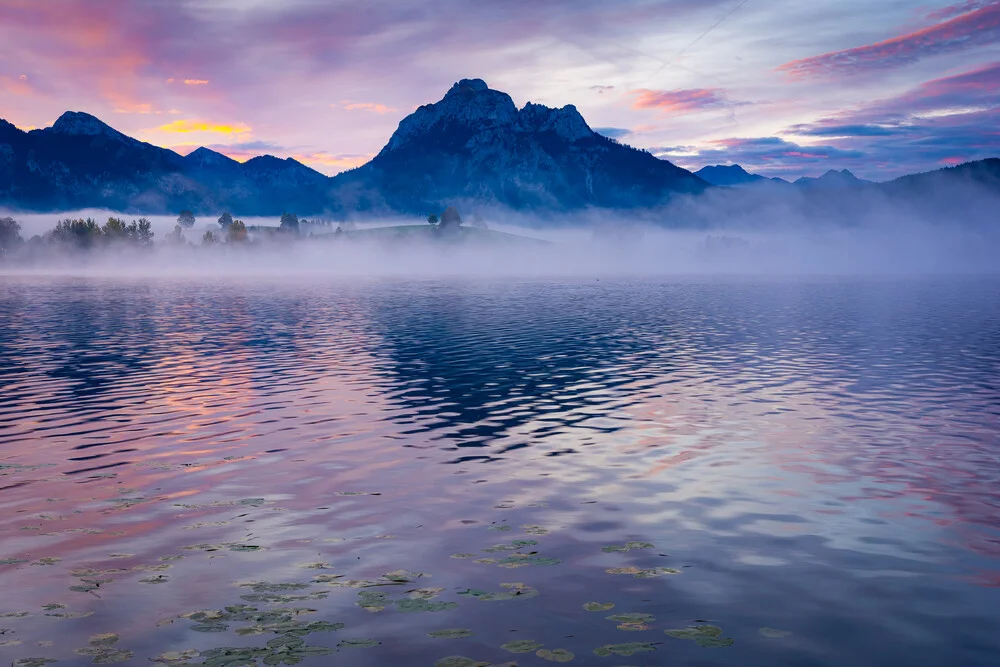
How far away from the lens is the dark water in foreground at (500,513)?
16484 mm

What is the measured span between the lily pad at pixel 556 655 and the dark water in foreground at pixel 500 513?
0.26 ft

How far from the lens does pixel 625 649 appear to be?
1566 centimetres

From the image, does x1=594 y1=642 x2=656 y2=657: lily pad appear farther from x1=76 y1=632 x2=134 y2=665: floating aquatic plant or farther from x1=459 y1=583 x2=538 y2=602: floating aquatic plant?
x1=76 y1=632 x2=134 y2=665: floating aquatic plant

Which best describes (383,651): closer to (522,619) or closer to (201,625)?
(522,619)

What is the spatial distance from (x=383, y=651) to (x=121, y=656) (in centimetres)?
516

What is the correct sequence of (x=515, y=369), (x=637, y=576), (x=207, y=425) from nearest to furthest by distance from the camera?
1. (x=637, y=576)
2. (x=207, y=425)
3. (x=515, y=369)

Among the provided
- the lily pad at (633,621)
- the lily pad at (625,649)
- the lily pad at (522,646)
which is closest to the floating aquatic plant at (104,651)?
the lily pad at (522,646)

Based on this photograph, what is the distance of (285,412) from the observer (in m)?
42.5

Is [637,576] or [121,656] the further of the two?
[637,576]

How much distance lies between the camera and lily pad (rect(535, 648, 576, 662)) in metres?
15.2

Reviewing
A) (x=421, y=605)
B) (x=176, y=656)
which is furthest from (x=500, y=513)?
(x=176, y=656)

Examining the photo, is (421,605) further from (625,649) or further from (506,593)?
(625,649)

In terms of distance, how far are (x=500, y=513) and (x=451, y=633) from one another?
8.67 m

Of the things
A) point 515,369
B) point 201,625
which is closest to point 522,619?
point 201,625
